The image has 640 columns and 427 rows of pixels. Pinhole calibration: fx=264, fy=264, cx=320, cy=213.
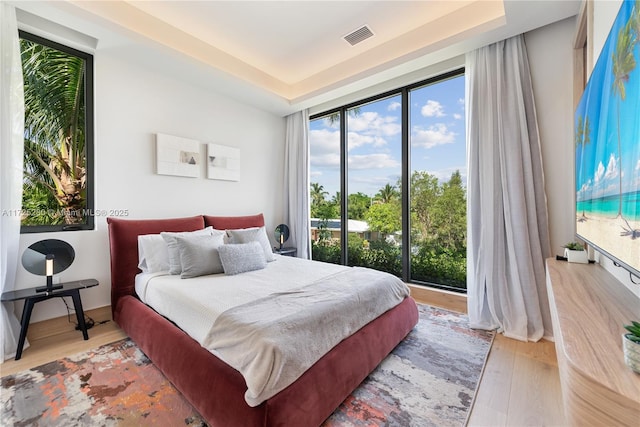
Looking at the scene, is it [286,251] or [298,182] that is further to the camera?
[298,182]

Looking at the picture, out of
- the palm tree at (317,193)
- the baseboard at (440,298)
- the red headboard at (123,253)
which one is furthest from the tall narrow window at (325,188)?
the red headboard at (123,253)

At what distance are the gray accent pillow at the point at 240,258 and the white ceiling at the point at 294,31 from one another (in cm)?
208

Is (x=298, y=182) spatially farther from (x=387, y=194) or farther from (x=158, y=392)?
(x=158, y=392)

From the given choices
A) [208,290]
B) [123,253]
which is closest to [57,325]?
[123,253]

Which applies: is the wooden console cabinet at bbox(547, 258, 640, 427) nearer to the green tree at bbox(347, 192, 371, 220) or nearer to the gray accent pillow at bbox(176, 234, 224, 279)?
the gray accent pillow at bbox(176, 234, 224, 279)

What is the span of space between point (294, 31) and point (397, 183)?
2141 mm

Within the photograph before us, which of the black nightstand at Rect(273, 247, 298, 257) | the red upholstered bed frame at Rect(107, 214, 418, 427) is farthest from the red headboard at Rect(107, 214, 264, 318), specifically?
the black nightstand at Rect(273, 247, 298, 257)

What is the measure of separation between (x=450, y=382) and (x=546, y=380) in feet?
2.14

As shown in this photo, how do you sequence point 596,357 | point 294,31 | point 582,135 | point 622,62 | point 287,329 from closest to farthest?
point 596,357
point 622,62
point 287,329
point 582,135
point 294,31

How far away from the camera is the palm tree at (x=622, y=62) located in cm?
97

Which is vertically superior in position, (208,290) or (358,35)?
(358,35)

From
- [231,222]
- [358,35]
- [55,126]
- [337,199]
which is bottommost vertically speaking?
[231,222]

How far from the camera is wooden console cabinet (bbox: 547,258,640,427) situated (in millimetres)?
611

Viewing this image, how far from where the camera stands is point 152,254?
2555 millimetres
